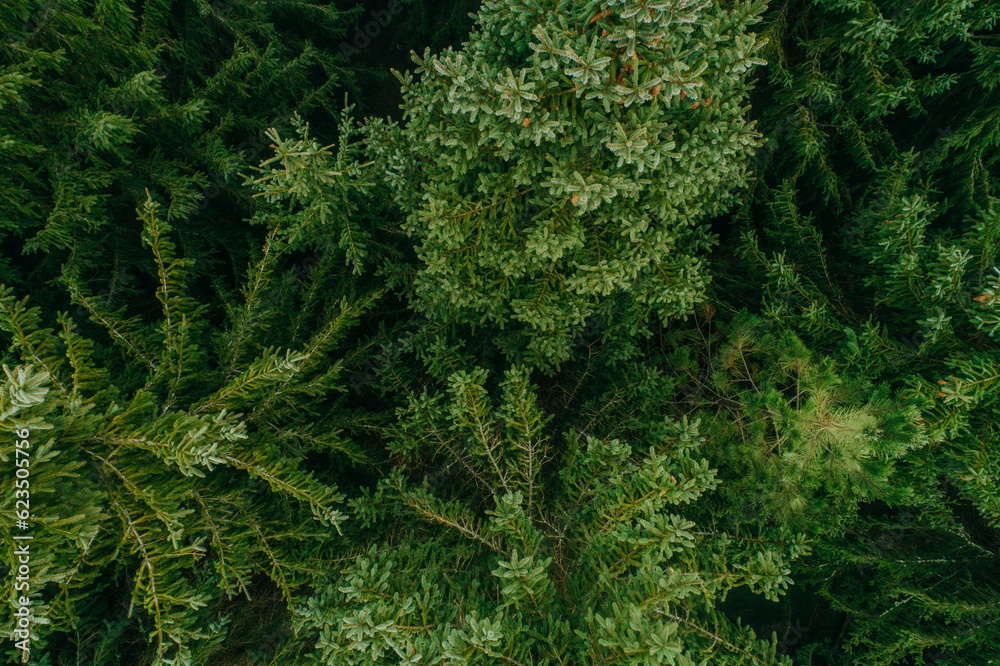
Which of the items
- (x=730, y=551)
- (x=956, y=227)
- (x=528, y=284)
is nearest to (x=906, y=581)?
(x=730, y=551)

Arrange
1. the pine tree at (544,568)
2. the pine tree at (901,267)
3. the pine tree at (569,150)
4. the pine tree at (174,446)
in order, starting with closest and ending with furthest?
1. the pine tree at (174,446)
2. the pine tree at (544,568)
3. the pine tree at (569,150)
4. the pine tree at (901,267)

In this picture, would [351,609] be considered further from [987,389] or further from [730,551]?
[987,389]

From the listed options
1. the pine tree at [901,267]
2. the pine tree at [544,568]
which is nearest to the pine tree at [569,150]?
the pine tree at [544,568]

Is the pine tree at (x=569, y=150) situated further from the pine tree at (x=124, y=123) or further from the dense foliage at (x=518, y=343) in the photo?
A: the pine tree at (x=124, y=123)

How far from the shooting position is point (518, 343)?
4.45 m

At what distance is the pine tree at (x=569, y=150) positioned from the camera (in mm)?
2543

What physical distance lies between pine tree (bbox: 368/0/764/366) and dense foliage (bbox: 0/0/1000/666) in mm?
34

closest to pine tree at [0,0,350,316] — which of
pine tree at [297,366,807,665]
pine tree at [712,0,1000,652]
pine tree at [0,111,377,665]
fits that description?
pine tree at [0,111,377,665]

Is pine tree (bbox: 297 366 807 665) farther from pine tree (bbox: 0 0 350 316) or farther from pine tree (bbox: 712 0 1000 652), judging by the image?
pine tree (bbox: 0 0 350 316)

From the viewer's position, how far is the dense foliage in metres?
2.50

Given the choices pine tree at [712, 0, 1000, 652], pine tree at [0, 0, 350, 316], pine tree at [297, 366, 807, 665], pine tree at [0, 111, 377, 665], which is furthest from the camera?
pine tree at [0, 0, 350, 316]

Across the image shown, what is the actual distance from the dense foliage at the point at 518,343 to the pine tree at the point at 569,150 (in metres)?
0.03

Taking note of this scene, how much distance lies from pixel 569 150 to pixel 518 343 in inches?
79.4

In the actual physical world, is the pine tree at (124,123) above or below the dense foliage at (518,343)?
above
